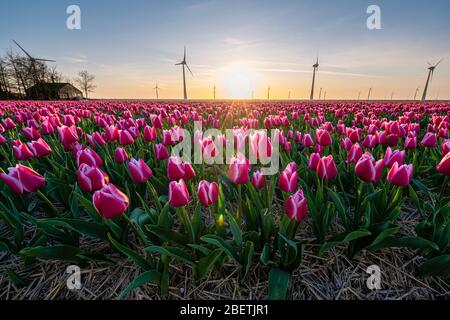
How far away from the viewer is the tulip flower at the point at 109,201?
5.27 ft

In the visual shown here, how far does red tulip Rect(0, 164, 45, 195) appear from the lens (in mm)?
1962

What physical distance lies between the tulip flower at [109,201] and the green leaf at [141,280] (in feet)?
1.38

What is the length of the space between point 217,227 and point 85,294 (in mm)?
1016

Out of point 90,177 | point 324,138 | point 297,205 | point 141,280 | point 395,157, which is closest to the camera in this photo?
point 141,280

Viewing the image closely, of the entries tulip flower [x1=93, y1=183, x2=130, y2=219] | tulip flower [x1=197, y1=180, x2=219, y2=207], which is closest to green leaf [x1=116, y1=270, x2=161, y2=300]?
tulip flower [x1=93, y1=183, x2=130, y2=219]

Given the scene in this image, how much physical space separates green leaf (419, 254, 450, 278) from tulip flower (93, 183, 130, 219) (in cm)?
205

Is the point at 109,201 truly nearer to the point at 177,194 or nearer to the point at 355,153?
the point at 177,194

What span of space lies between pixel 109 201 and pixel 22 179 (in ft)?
2.91

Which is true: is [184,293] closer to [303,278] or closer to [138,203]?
[303,278]

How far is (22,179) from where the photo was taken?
1.99 m

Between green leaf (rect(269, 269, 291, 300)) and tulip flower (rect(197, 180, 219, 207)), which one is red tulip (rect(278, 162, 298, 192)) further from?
green leaf (rect(269, 269, 291, 300))

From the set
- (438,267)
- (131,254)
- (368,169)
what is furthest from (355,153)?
(131,254)
